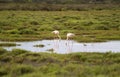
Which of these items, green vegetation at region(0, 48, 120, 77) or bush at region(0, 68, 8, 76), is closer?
green vegetation at region(0, 48, 120, 77)

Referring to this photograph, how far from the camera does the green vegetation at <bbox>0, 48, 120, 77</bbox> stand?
56.9 feet

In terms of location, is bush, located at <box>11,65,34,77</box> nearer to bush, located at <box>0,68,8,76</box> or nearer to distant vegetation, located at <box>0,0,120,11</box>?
bush, located at <box>0,68,8,76</box>

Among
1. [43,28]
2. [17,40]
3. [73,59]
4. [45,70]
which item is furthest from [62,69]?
[43,28]

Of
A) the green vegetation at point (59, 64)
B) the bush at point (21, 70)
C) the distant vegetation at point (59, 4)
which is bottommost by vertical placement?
the distant vegetation at point (59, 4)

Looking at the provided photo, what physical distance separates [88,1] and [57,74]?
344 ft

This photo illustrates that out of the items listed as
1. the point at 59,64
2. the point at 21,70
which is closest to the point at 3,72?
the point at 21,70

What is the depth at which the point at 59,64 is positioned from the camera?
814 inches

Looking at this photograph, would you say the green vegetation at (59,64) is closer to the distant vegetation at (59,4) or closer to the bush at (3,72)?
the bush at (3,72)

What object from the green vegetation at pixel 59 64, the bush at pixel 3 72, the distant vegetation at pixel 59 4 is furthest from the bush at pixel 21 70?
the distant vegetation at pixel 59 4

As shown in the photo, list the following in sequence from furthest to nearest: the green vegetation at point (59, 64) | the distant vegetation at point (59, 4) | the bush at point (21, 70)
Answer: the distant vegetation at point (59, 4) < the bush at point (21, 70) < the green vegetation at point (59, 64)

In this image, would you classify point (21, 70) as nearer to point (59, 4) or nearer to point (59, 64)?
point (59, 64)

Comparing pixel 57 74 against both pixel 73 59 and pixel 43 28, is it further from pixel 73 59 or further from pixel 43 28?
pixel 43 28

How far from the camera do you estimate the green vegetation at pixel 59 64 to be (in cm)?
1734

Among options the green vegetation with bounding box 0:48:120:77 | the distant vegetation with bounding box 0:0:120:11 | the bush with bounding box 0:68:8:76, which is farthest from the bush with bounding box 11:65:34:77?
the distant vegetation with bounding box 0:0:120:11
